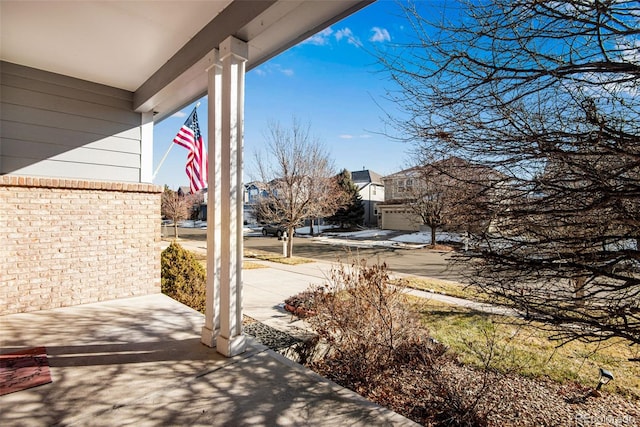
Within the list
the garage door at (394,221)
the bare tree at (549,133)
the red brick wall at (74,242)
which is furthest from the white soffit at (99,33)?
the garage door at (394,221)

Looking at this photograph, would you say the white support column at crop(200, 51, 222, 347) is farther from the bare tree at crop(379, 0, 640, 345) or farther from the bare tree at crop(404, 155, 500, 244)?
the bare tree at crop(404, 155, 500, 244)

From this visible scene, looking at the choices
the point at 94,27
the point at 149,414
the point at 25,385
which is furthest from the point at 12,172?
the point at 149,414

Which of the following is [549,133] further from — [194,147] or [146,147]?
[146,147]

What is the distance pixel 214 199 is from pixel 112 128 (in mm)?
3037

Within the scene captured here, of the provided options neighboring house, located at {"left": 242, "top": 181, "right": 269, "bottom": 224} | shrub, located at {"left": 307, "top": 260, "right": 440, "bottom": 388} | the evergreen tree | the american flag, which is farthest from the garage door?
shrub, located at {"left": 307, "top": 260, "right": 440, "bottom": 388}

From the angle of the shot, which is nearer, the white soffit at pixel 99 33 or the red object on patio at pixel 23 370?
the red object on patio at pixel 23 370

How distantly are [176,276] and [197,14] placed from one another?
4.00 m

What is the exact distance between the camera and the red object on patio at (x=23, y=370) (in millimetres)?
2424

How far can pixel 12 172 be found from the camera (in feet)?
13.6

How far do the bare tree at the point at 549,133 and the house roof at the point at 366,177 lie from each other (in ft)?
93.7

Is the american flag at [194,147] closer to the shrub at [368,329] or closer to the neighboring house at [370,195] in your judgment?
the shrub at [368,329]

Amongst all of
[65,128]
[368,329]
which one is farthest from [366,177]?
[368,329]

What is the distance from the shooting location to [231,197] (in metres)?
2.98

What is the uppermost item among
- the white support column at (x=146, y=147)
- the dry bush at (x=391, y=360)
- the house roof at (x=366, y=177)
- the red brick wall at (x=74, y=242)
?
the house roof at (x=366, y=177)
